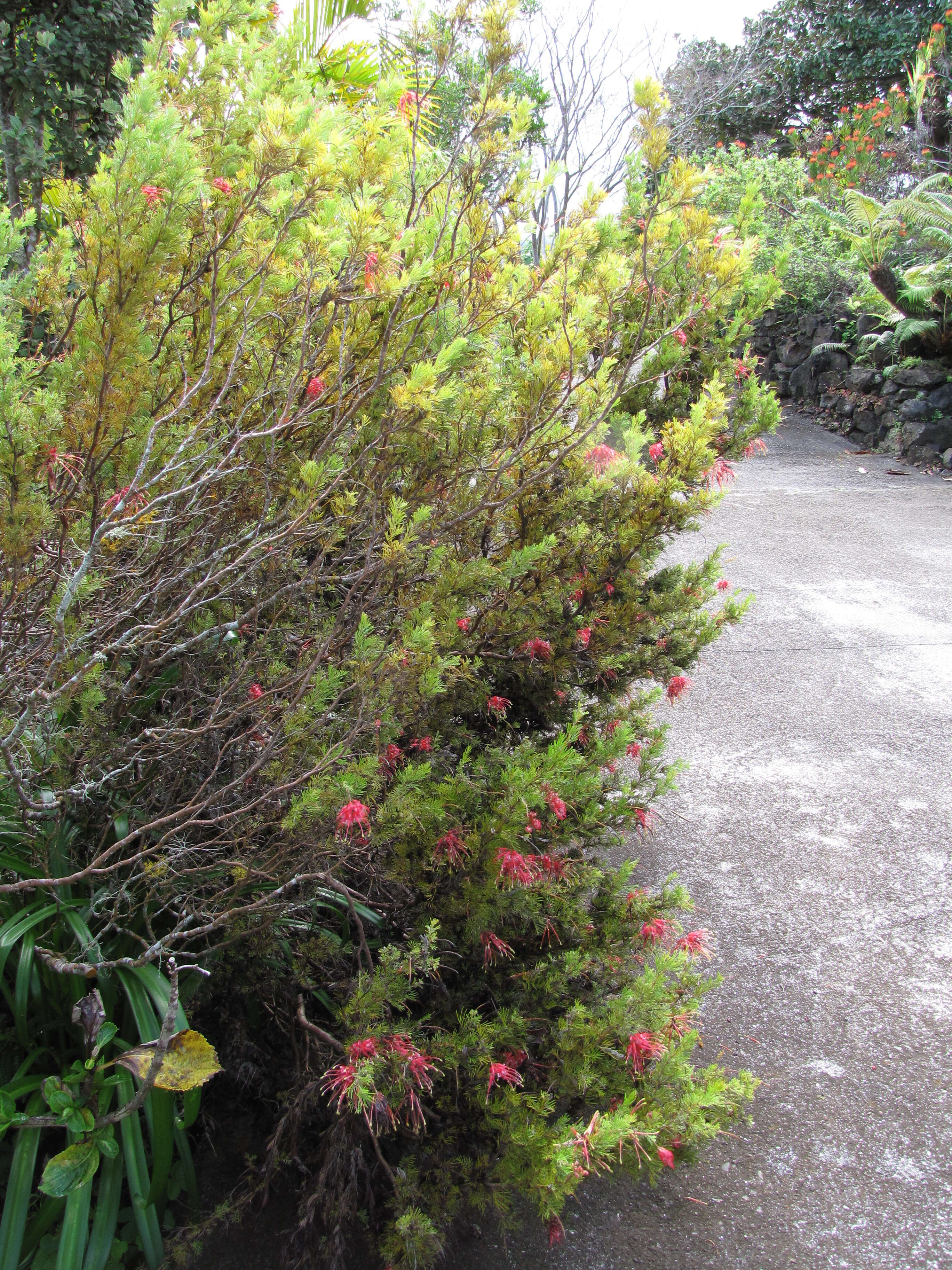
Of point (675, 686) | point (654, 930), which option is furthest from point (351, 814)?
point (675, 686)

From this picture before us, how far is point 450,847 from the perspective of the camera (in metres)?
1.91

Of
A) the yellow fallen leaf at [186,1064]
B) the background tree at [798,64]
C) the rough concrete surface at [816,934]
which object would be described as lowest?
the rough concrete surface at [816,934]

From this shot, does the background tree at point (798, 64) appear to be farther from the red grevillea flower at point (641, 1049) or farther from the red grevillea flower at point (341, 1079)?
the red grevillea flower at point (341, 1079)

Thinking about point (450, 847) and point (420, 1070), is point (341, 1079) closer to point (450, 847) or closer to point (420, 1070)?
point (420, 1070)

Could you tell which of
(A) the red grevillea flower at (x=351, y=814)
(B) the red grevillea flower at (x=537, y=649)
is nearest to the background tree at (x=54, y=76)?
(B) the red grevillea flower at (x=537, y=649)

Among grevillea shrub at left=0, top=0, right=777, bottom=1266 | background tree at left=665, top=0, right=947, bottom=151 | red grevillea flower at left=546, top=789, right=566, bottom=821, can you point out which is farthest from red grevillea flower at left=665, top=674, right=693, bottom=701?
background tree at left=665, top=0, right=947, bottom=151

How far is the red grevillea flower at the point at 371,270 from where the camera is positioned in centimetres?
194

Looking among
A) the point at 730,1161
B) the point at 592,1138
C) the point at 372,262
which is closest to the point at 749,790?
the point at 730,1161

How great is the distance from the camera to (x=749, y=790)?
396 cm

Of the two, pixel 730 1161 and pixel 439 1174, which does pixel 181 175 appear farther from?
pixel 730 1161

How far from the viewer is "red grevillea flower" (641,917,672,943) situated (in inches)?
85.0

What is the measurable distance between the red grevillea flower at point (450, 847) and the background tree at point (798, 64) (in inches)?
716

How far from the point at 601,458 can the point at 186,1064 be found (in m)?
1.97

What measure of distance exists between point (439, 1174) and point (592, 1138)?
48 centimetres
